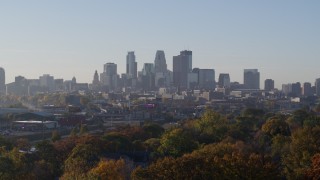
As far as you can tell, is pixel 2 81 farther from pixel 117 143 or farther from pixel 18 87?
pixel 117 143

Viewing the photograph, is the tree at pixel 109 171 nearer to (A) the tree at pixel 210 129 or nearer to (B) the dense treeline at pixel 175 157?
(B) the dense treeline at pixel 175 157

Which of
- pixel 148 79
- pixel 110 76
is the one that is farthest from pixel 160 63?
pixel 110 76

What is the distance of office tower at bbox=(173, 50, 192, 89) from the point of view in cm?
10500

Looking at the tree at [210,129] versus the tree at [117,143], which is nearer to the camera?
the tree at [117,143]

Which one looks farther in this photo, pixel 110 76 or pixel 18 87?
pixel 110 76

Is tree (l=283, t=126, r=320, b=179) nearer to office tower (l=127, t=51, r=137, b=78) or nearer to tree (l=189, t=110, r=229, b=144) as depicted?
tree (l=189, t=110, r=229, b=144)

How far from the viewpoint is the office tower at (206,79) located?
110m

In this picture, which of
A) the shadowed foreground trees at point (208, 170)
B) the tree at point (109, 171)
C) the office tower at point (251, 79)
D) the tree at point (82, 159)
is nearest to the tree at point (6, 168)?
the tree at point (82, 159)

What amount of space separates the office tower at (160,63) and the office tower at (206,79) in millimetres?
8332

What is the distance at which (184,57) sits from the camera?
10575cm

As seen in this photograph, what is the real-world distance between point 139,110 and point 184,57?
55153 millimetres

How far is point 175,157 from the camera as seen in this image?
17734 mm

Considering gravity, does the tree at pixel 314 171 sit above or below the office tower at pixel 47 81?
below

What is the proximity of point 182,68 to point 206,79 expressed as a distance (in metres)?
10.5
